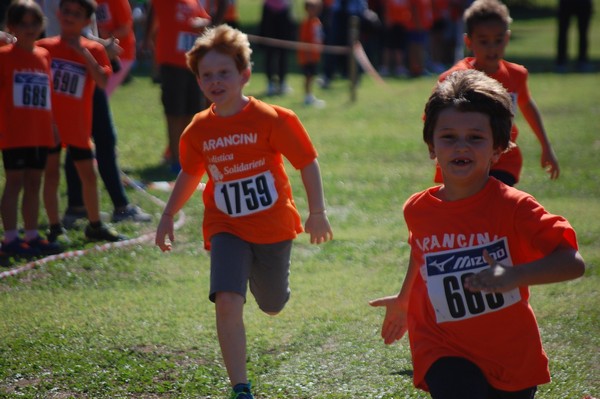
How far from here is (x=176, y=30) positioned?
10875mm

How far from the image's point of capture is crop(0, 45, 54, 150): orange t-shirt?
7.64 metres

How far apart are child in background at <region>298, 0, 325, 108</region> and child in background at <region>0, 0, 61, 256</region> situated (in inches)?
363

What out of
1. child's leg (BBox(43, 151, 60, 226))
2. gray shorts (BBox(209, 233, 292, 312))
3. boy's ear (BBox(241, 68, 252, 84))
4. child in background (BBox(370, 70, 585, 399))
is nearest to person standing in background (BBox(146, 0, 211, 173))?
child's leg (BBox(43, 151, 60, 226))

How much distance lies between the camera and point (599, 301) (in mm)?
6777

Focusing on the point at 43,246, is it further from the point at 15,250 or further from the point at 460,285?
the point at 460,285

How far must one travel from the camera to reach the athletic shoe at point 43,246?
793 cm

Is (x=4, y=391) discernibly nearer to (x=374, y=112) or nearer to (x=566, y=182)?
(x=566, y=182)

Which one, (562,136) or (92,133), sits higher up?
(92,133)

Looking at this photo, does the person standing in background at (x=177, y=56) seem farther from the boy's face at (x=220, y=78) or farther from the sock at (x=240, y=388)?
the sock at (x=240, y=388)

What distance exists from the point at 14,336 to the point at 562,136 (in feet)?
32.0

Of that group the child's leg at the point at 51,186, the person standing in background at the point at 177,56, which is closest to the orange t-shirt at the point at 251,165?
the child's leg at the point at 51,186

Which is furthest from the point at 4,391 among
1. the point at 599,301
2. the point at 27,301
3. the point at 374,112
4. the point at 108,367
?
the point at 374,112

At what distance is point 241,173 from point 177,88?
19.8 feet

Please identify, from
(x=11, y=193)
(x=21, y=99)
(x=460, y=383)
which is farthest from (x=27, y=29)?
(x=460, y=383)
